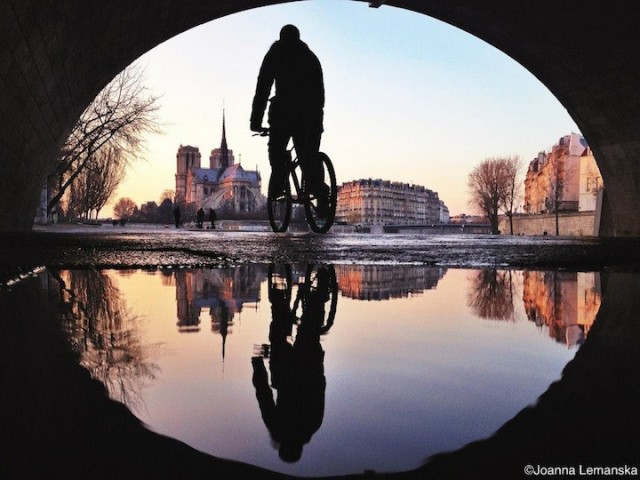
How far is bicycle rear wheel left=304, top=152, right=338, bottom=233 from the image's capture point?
8.84 m

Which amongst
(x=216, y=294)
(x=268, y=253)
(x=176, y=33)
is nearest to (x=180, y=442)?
(x=216, y=294)

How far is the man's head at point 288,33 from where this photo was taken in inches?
294

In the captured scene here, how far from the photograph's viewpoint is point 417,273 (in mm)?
3895

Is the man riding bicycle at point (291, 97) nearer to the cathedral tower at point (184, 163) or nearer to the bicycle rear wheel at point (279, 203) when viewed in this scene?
the bicycle rear wheel at point (279, 203)

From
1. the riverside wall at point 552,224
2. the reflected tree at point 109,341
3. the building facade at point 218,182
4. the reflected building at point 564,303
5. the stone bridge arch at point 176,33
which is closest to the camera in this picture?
the reflected tree at point 109,341

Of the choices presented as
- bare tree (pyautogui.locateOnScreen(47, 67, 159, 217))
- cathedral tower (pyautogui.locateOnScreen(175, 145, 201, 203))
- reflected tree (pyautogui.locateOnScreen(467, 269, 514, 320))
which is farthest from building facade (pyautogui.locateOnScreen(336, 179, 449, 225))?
reflected tree (pyautogui.locateOnScreen(467, 269, 514, 320))

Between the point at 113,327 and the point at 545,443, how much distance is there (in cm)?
129

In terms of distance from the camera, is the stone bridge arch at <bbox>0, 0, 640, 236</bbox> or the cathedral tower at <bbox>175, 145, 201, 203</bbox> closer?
the stone bridge arch at <bbox>0, 0, 640, 236</bbox>

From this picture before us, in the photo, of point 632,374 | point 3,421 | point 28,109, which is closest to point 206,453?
point 3,421

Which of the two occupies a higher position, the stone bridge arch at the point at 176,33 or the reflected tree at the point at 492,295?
the stone bridge arch at the point at 176,33

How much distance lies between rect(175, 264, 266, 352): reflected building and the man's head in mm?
4668

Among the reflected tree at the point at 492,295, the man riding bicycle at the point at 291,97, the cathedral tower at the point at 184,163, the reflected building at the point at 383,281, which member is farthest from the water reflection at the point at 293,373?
the cathedral tower at the point at 184,163

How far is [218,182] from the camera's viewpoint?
150 meters

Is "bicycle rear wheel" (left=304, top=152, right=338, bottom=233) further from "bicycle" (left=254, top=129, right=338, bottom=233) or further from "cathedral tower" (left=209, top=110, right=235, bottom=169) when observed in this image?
"cathedral tower" (left=209, top=110, right=235, bottom=169)
